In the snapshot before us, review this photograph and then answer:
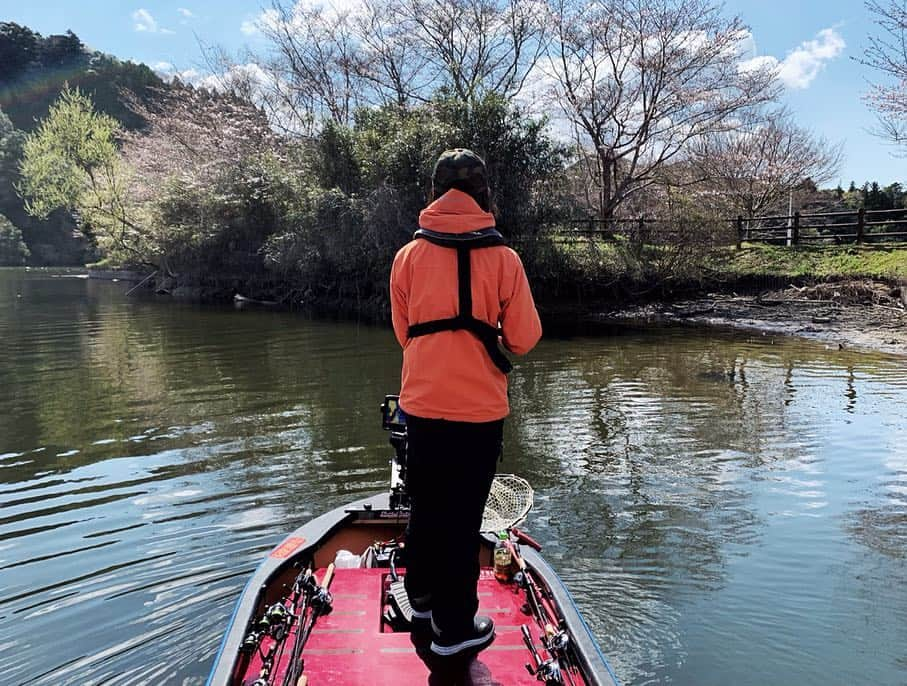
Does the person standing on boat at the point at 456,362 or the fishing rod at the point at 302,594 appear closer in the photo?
the person standing on boat at the point at 456,362

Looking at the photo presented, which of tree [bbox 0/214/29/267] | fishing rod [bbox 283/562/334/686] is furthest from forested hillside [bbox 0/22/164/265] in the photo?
fishing rod [bbox 283/562/334/686]

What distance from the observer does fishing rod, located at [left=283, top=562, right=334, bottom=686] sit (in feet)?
9.69

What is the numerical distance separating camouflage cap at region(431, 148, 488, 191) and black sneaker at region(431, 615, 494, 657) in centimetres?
Result: 189

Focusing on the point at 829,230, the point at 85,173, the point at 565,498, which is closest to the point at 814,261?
the point at 829,230

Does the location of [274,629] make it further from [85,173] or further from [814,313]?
[85,173]

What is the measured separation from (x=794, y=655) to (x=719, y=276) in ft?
73.0

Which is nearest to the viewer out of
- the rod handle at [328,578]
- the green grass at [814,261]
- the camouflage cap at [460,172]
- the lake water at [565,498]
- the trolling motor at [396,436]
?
the camouflage cap at [460,172]

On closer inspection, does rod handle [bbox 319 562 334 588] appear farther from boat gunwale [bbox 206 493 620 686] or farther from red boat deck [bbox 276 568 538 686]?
boat gunwale [bbox 206 493 620 686]

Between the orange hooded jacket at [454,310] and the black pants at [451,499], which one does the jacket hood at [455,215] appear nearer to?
the orange hooded jacket at [454,310]

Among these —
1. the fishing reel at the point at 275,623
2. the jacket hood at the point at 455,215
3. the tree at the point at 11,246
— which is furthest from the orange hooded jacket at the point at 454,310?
the tree at the point at 11,246

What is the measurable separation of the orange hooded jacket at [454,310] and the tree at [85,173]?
1492 inches

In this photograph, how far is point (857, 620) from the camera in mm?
4867

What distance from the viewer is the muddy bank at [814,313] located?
1819cm

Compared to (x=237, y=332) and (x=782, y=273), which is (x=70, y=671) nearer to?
(x=237, y=332)
